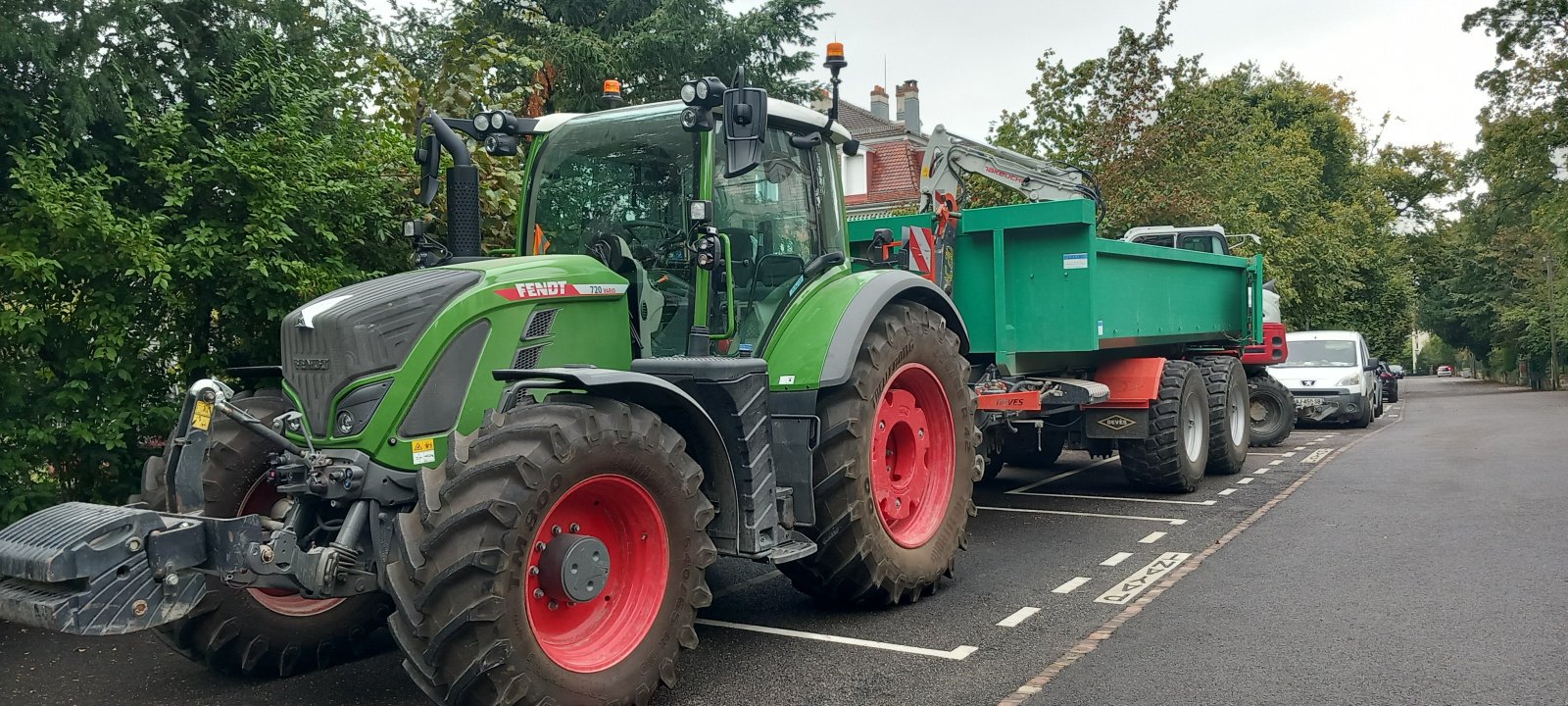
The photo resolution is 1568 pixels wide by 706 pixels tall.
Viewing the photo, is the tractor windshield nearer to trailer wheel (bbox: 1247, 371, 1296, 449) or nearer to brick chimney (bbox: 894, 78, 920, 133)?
trailer wheel (bbox: 1247, 371, 1296, 449)

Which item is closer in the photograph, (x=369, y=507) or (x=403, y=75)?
(x=369, y=507)

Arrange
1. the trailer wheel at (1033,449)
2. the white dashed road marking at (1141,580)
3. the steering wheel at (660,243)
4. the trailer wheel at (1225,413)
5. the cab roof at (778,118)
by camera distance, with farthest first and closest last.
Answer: the trailer wheel at (1225,413), the trailer wheel at (1033,449), the white dashed road marking at (1141,580), the cab roof at (778,118), the steering wheel at (660,243)

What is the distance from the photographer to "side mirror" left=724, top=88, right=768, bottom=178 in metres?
4.86

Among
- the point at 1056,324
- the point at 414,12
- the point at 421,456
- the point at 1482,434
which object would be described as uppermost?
the point at 414,12

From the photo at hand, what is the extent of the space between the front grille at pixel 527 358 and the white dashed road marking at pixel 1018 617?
8.88 feet

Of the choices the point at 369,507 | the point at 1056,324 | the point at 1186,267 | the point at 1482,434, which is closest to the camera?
the point at 369,507

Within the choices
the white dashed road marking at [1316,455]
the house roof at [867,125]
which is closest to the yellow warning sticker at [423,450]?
the white dashed road marking at [1316,455]

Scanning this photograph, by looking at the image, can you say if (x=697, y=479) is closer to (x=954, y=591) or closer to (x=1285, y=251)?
(x=954, y=591)

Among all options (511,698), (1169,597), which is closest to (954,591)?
(1169,597)

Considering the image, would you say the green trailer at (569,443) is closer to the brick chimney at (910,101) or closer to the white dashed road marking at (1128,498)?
the white dashed road marking at (1128,498)

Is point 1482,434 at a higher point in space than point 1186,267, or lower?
lower

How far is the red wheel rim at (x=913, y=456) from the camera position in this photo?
20.4 ft

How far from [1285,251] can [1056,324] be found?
22209 millimetres

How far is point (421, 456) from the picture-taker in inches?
178
